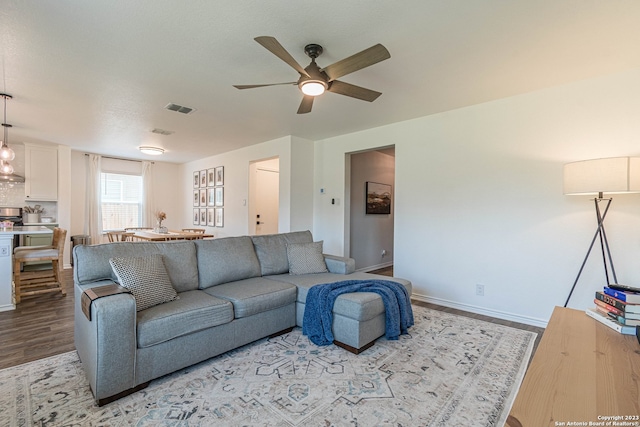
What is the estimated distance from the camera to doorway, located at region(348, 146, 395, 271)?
5.67 meters

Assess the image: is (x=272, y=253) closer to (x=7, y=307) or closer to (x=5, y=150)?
(x=7, y=307)

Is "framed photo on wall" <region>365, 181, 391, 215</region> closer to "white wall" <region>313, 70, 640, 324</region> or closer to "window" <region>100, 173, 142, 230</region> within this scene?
"white wall" <region>313, 70, 640, 324</region>

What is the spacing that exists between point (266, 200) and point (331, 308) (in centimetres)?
430

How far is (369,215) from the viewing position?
6.09 metres

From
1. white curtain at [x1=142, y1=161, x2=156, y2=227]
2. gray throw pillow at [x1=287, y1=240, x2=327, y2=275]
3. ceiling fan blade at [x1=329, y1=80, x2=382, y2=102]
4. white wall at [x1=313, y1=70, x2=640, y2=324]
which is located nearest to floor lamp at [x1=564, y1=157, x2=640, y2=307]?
white wall at [x1=313, y1=70, x2=640, y2=324]

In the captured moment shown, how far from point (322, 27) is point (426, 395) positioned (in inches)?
102

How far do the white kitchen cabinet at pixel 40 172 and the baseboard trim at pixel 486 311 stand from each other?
709 centimetres

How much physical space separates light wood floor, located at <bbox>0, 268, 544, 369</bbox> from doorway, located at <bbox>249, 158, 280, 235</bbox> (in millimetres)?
3081

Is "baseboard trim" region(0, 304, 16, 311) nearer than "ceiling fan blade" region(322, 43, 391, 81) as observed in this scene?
No

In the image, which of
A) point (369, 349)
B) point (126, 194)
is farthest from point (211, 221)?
point (369, 349)

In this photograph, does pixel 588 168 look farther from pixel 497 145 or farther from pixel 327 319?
pixel 327 319

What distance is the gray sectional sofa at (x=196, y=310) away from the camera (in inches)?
72.5

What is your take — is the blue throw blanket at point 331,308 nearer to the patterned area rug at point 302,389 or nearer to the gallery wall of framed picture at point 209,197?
the patterned area rug at point 302,389

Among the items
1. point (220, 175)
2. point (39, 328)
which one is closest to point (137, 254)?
point (39, 328)
